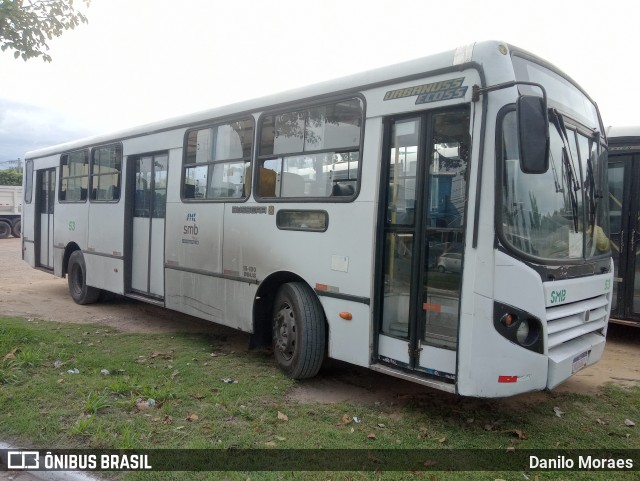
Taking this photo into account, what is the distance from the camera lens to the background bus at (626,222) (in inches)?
280

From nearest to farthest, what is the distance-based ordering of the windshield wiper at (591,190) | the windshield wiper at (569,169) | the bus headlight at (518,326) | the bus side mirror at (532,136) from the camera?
the bus side mirror at (532,136) → the bus headlight at (518,326) → the windshield wiper at (569,169) → the windshield wiper at (591,190)

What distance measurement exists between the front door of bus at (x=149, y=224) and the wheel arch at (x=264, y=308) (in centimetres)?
216

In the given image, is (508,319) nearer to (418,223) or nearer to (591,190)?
(418,223)

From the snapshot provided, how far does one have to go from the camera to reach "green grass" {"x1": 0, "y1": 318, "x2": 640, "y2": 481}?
3982 mm

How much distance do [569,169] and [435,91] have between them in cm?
129

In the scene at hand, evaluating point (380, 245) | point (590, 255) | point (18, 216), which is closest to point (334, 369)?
point (380, 245)

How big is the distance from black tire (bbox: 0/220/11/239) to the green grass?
24.1 metres

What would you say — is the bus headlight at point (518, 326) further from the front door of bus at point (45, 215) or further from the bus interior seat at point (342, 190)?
the front door of bus at point (45, 215)

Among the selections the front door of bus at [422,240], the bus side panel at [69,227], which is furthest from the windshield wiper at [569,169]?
the bus side panel at [69,227]

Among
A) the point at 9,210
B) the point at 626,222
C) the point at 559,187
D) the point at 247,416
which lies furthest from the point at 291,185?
the point at 9,210

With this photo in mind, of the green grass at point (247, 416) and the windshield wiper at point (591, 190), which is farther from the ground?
the windshield wiper at point (591, 190)

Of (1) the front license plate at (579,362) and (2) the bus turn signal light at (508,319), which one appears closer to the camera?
(2) the bus turn signal light at (508,319)

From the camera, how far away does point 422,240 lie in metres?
4.34

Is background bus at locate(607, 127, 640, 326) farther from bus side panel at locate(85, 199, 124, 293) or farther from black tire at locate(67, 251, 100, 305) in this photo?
black tire at locate(67, 251, 100, 305)
